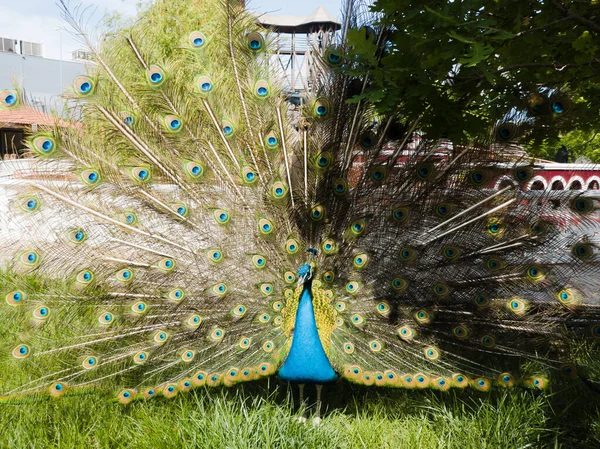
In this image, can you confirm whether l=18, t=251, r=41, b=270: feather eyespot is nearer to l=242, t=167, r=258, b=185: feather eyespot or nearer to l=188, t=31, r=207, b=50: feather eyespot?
l=242, t=167, r=258, b=185: feather eyespot

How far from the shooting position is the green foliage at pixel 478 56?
2.00 meters

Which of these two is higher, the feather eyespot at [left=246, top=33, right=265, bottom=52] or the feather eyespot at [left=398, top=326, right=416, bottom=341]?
the feather eyespot at [left=246, top=33, right=265, bottom=52]

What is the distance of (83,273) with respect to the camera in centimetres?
363

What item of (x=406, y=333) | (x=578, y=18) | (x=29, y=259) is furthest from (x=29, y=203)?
(x=578, y=18)

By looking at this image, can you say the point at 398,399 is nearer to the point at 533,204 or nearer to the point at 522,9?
the point at 533,204

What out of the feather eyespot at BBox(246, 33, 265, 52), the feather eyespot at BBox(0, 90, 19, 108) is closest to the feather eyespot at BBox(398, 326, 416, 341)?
the feather eyespot at BBox(246, 33, 265, 52)

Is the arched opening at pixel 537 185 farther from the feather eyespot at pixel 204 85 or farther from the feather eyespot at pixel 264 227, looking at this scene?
the feather eyespot at pixel 204 85

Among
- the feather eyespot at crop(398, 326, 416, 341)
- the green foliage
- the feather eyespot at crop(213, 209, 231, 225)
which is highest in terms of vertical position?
the green foliage

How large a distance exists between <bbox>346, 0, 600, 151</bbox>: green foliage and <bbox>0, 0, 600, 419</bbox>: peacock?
0.92m

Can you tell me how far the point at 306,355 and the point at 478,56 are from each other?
6.56 feet

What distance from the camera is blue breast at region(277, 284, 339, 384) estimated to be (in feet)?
10.8

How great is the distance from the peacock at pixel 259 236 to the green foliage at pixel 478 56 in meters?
0.92

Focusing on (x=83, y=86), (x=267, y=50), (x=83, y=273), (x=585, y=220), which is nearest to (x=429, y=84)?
(x=267, y=50)

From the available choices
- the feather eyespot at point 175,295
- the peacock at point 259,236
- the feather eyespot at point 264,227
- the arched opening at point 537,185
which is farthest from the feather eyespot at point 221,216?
the arched opening at point 537,185
